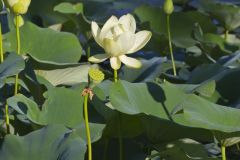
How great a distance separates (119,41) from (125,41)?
0.04 feet

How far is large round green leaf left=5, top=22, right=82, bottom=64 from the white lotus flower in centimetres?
38

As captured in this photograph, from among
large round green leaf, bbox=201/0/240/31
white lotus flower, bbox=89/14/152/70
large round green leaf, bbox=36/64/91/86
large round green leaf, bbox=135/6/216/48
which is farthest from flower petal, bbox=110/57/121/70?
large round green leaf, bbox=201/0/240/31

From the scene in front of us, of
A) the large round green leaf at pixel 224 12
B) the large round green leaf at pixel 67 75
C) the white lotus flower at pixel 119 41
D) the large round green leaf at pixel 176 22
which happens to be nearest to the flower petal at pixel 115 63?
the white lotus flower at pixel 119 41

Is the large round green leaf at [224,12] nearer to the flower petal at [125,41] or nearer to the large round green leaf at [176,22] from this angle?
the large round green leaf at [176,22]

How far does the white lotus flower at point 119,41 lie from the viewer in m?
1.20

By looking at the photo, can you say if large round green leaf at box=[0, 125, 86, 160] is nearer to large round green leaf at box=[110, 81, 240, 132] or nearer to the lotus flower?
large round green leaf at box=[110, 81, 240, 132]

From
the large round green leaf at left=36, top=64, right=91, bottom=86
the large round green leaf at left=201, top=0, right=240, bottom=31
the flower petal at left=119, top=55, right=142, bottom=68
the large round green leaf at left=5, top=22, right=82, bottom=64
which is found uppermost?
the flower petal at left=119, top=55, right=142, bottom=68

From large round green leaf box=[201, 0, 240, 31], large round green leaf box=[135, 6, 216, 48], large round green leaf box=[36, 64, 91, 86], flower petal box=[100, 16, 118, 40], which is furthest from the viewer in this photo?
large round green leaf box=[201, 0, 240, 31]

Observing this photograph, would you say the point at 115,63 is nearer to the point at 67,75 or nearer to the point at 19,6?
the point at 19,6

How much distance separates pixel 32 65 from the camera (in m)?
1.55

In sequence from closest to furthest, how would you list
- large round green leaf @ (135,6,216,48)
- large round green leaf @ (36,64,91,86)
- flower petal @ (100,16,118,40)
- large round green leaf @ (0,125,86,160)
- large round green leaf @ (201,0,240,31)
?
1. large round green leaf @ (0,125,86,160)
2. flower petal @ (100,16,118,40)
3. large round green leaf @ (36,64,91,86)
4. large round green leaf @ (135,6,216,48)
5. large round green leaf @ (201,0,240,31)

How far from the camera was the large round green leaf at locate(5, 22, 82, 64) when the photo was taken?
1658mm

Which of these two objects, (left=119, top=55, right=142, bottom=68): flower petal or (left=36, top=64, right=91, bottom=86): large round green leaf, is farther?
(left=36, top=64, right=91, bottom=86): large round green leaf

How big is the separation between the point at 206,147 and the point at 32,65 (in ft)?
1.46
